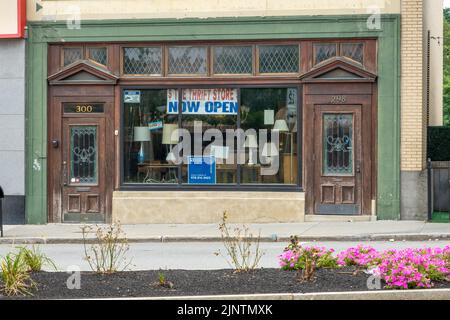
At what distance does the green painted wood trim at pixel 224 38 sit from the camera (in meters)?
19.3

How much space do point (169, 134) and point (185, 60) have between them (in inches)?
68.6

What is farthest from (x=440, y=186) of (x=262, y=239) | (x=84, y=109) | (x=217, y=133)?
(x=84, y=109)

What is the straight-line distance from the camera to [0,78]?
805 inches

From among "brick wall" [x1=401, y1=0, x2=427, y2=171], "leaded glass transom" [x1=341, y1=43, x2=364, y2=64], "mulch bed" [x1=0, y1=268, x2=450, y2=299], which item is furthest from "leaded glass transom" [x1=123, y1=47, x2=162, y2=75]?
"mulch bed" [x1=0, y1=268, x2=450, y2=299]

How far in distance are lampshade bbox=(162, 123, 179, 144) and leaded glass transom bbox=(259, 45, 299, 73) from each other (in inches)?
94.5

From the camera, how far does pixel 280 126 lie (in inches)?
782

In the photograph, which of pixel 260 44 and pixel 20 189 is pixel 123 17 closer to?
pixel 260 44

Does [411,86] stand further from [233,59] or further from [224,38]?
[224,38]

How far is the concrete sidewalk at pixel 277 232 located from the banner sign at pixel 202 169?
1.10m

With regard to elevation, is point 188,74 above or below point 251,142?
above
